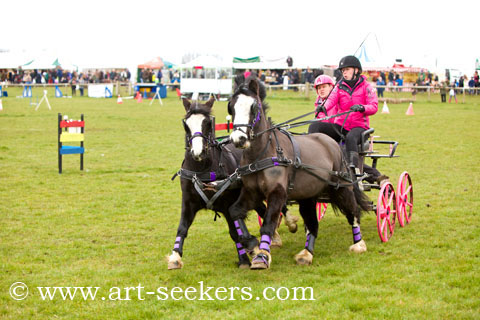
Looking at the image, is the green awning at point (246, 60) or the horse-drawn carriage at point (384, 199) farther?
the green awning at point (246, 60)

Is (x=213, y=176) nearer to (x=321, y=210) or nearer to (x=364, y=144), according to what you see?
(x=364, y=144)

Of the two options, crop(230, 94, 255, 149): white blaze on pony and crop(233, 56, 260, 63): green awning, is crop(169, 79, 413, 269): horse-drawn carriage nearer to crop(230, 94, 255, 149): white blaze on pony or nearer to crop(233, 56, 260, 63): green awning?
crop(230, 94, 255, 149): white blaze on pony

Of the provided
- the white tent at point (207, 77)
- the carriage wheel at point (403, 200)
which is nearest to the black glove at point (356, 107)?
the carriage wheel at point (403, 200)

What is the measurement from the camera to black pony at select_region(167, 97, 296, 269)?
20.7 feet

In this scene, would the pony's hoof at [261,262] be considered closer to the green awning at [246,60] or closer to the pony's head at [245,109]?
the pony's head at [245,109]

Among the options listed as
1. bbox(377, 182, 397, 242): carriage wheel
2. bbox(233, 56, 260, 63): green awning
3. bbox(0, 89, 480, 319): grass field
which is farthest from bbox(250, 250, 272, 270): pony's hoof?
bbox(233, 56, 260, 63): green awning

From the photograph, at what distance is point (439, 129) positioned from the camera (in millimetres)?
21406

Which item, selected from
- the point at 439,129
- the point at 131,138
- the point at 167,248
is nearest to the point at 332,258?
the point at 167,248

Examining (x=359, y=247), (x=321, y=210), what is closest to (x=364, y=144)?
(x=359, y=247)

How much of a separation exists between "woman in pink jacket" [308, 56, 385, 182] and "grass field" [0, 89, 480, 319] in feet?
4.67

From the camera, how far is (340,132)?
8.21 metres

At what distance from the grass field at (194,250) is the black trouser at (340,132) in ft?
4.44

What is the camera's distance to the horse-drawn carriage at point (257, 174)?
606 cm

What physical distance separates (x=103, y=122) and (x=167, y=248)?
18.0 meters
